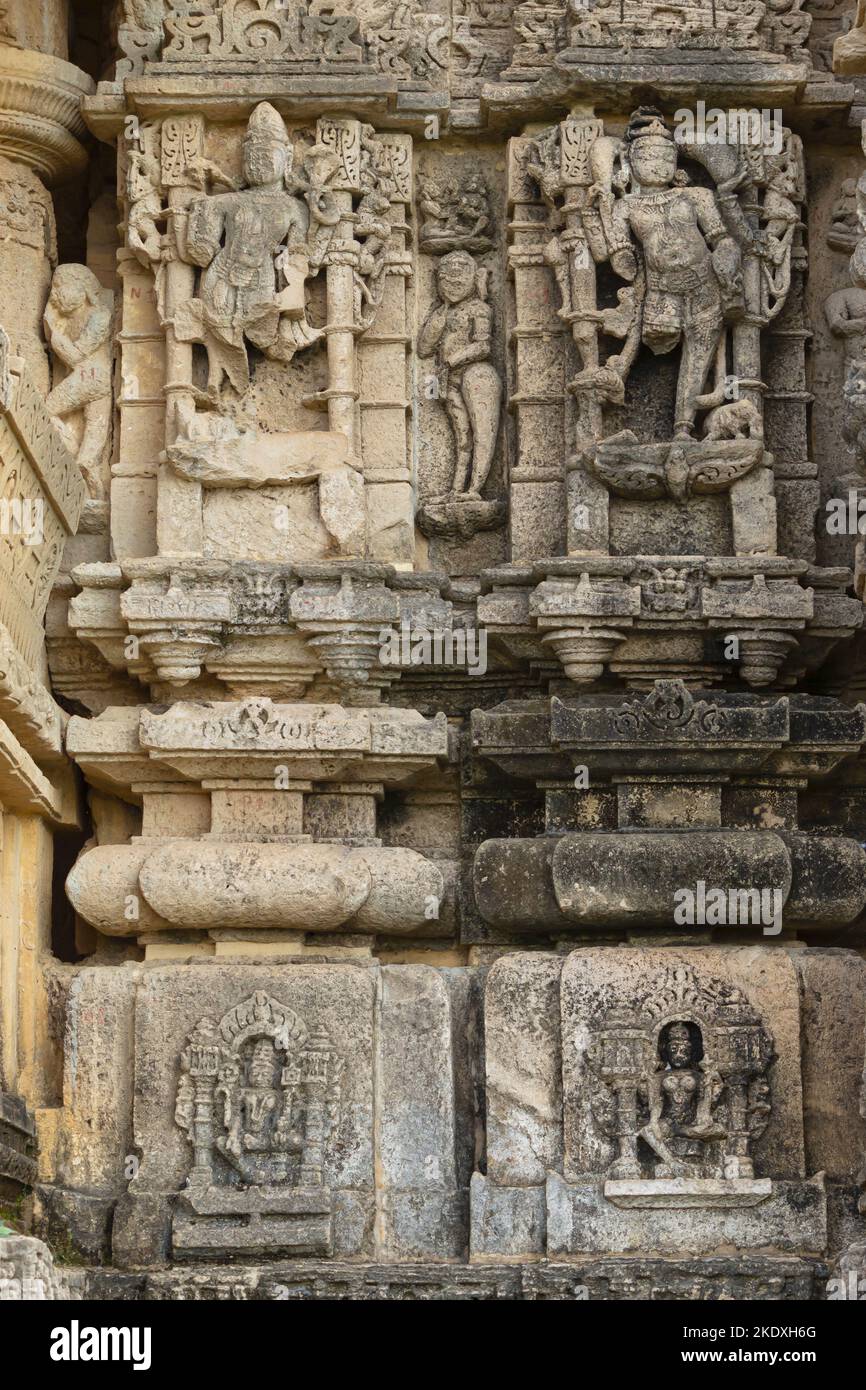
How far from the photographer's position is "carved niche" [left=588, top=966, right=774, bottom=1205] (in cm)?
1318

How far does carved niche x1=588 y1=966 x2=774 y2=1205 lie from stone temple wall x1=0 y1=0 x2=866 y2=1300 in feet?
0.07

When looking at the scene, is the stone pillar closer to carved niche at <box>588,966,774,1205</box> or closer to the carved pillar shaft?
the carved pillar shaft

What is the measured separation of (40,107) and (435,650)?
138 inches

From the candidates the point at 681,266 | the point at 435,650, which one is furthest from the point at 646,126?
the point at 435,650

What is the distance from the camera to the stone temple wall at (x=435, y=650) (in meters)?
13.3

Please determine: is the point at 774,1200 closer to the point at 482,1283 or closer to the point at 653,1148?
the point at 653,1148

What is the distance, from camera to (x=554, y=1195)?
13180mm

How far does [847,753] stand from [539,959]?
1.80m

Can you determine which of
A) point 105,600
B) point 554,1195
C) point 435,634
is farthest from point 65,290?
point 554,1195

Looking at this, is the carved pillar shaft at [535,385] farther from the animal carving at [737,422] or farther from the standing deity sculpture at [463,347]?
the animal carving at [737,422]

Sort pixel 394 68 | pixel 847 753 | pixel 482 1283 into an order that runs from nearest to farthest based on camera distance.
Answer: pixel 482 1283
pixel 847 753
pixel 394 68

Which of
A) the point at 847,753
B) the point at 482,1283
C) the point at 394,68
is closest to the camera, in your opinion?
the point at 482,1283

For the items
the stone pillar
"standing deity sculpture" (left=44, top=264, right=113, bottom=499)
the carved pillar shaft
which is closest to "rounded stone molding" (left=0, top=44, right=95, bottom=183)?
the stone pillar

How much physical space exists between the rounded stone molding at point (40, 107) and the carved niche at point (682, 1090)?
534 cm
